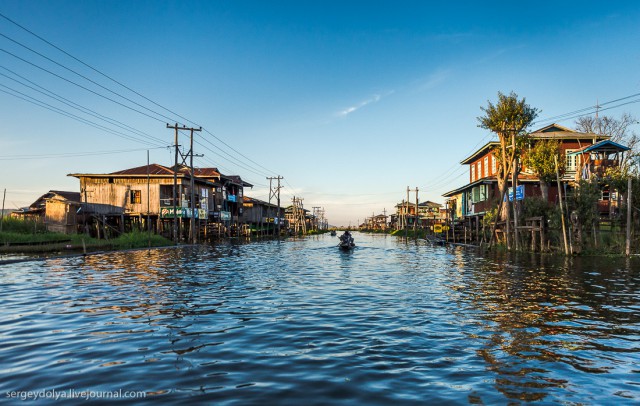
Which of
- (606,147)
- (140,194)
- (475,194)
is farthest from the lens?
(140,194)

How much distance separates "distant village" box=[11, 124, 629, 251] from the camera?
1576 inches

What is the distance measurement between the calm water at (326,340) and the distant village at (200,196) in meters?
20.2

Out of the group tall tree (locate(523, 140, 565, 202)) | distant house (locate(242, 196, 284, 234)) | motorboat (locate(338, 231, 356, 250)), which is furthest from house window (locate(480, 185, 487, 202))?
distant house (locate(242, 196, 284, 234))

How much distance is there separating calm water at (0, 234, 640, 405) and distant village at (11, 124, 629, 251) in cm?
2025

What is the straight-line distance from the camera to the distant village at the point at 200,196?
4003cm

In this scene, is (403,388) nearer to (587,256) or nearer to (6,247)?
(587,256)

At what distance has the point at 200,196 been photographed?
56875 mm

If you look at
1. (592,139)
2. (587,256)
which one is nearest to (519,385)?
(587,256)

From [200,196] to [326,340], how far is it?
5125 cm

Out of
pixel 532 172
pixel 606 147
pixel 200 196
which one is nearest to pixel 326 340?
pixel 606 147

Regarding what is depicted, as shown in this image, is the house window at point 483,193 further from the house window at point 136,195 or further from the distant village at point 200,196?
the house window at point 136,195

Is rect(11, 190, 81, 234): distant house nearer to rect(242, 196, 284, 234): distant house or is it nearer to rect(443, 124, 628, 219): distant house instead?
rect(242, 196, 284, 234): distant house

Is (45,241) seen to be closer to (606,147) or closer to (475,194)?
(475,194)

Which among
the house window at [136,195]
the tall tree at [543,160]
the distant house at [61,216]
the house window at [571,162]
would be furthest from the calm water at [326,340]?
the house window at [136,195]
